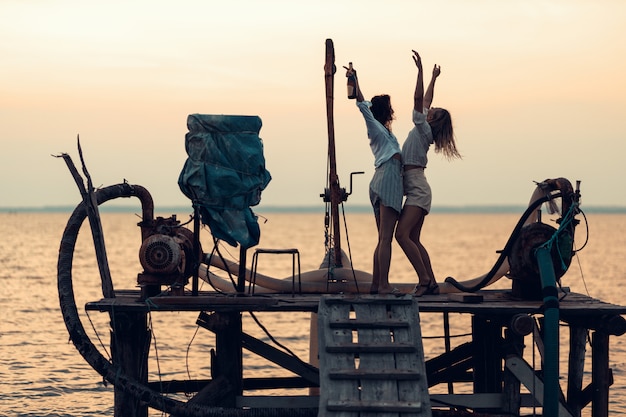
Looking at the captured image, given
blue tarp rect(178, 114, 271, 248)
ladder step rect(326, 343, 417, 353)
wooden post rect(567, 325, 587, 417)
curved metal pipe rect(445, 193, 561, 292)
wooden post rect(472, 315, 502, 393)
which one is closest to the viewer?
ladder step rect(326, 343, 417, 353)

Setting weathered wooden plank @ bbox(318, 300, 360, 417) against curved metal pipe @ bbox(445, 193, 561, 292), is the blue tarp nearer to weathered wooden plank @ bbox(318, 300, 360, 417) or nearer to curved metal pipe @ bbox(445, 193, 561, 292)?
weathered wooden plank @ bbox(318, 300, 360, 417)

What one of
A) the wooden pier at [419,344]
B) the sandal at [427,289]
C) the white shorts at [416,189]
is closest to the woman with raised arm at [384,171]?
the white shorts at [416,189]

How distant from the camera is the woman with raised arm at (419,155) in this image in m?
14.1

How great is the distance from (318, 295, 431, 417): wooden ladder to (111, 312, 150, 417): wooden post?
274 cm

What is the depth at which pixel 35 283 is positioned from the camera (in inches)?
2517

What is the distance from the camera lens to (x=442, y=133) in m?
14.3

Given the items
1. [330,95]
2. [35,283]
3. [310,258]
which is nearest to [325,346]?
[330,95]

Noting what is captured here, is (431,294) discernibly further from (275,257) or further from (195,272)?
(275,257)

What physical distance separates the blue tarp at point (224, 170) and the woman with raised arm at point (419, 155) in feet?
5.89

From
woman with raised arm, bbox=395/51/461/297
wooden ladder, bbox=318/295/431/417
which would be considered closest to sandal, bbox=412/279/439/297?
woman with raised arm, bbox=395/51/461/297

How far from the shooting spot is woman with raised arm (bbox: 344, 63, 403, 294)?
13.8 meters

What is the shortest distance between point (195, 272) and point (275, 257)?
7539 centimetres

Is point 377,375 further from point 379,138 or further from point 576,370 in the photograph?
point 576,370

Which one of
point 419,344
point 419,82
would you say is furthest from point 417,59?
point 419,344
